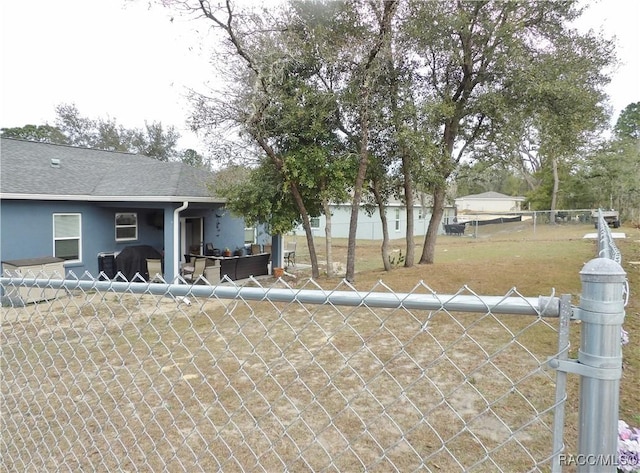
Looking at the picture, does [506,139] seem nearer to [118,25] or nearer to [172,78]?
[172,78]

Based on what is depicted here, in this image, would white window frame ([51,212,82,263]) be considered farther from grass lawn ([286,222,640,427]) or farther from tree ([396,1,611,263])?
tree ([396,1,611,263])

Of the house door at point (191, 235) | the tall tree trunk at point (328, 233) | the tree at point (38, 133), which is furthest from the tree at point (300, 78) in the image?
the tree at point (38, 133)

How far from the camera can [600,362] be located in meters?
0.97

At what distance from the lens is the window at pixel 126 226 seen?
12172 mm

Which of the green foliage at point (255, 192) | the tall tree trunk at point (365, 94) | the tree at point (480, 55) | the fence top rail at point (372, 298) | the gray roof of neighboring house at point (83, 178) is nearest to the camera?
the fence top rail at point (372, 298)

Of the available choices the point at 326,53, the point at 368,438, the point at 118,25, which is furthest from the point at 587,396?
the point at 118,25

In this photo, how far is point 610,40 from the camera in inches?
395

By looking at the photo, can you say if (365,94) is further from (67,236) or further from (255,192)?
(67,236)

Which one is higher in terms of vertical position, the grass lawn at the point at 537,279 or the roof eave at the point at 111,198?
the roof eave at the point at 111,198

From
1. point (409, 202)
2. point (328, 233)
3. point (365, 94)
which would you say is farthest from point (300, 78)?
point (409, 202)

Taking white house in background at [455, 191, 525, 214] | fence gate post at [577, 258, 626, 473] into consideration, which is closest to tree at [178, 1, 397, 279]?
fence gate post at [577, 258, 626, 473]

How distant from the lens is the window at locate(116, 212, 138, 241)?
479 inches

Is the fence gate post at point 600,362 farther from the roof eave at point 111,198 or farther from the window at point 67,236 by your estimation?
the window at point 67,236

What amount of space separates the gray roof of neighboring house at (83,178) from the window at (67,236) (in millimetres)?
→ 619
